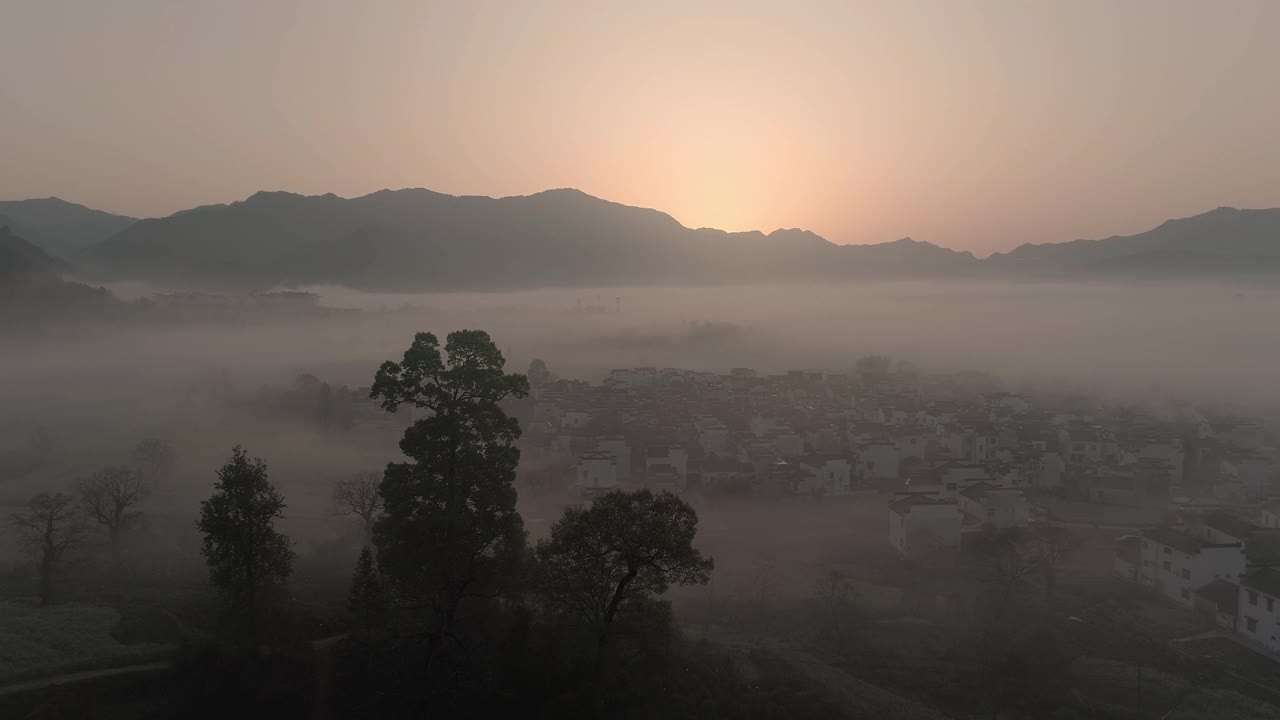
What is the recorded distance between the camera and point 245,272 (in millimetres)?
152750

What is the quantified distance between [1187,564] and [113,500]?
38880mm

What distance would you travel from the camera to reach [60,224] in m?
139

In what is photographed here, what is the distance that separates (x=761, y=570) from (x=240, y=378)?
49749 millimetres

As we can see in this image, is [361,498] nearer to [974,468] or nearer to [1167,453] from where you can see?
[974,468]

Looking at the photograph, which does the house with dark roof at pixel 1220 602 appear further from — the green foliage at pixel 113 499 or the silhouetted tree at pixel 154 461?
the silhouetted tree at pixel 154 461

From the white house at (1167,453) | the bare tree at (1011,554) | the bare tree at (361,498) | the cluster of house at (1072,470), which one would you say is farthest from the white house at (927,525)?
the white house at (1167,453)

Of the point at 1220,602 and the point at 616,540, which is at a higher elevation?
the point at 616,540

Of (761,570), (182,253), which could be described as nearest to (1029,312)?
(761,570)

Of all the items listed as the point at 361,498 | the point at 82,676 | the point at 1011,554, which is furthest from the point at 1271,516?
the point at 82,676

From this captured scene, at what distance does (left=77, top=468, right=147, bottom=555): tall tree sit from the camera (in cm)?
2634

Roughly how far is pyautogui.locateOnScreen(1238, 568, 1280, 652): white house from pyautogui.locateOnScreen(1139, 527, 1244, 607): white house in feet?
5.07

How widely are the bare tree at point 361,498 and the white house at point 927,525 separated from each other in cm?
1955

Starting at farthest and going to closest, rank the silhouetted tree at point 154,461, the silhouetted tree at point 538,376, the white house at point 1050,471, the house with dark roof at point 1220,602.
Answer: the silhouetted tree at point 538,376 → the white house at point 1050,471 → the silhouetted tree at point 154,461 → the house with dark roof at point 1220,602

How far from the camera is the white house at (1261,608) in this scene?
21172mm
